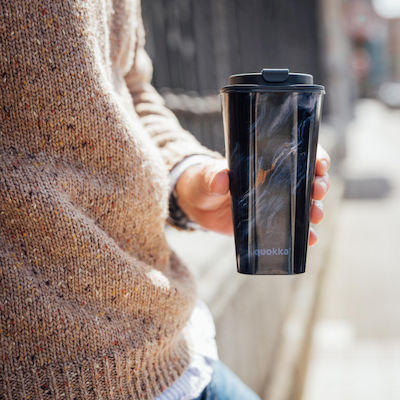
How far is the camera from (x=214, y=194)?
0.87 meters

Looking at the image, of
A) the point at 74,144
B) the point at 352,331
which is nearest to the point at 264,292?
the point at 352,331

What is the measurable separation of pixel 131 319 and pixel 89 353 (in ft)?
0.26

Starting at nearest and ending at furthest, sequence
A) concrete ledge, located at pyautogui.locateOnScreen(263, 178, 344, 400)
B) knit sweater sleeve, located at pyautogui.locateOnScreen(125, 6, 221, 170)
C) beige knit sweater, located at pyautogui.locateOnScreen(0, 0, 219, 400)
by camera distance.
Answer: beige knit sweater, located at pyautogui.locateOnScreen(0, 0, 219, 400), knit sweater sleeve, located at pyautogui.locateOnScreen(125, 6, 221, 170), concrete ledge, located at pyautogui.locateOnScreen(263, 178, 344, 400)

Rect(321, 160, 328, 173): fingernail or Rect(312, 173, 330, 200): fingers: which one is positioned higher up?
Rect(321, 160, 328, 173): fingernail

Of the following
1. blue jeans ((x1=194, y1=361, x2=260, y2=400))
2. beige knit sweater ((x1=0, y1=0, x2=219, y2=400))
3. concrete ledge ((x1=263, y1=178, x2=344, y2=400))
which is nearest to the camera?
beige knit sweater ((x1=0, y1=0, x2=219, y2=400))

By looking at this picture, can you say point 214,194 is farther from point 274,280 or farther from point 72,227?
point 274,280

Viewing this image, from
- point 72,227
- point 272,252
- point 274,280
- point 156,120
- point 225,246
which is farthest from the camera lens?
point 274,280

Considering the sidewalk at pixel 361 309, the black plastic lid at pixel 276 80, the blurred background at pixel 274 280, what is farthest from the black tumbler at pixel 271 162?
the sidewalk at pixel 361 309

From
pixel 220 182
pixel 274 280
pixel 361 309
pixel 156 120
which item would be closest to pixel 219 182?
pixel 220 182

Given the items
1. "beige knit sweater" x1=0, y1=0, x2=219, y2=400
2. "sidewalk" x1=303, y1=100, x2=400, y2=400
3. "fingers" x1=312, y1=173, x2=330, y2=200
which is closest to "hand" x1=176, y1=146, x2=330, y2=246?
"fingers" x1=312, y1=173, x2=330, y2=200

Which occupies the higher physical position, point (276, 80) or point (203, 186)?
point (276, 80)

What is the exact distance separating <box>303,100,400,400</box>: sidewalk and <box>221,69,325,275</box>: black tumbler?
2.31 meters

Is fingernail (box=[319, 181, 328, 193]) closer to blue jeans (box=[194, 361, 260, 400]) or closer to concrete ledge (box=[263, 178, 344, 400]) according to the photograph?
blue jeans (box=[194, 361, 260, 400])

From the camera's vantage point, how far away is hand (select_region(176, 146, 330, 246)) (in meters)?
0.83
